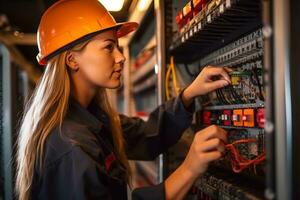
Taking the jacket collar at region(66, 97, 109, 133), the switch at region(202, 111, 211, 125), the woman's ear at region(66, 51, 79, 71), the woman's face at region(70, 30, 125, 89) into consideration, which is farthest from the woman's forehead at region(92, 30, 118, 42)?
the switch at region(202, 111, 211, 125)

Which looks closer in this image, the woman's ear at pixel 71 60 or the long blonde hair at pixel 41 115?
the long blonde hair at pixel 41 115

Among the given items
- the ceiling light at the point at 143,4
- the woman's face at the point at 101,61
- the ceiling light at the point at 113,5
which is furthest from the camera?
the ceiling light at the point at 143,4

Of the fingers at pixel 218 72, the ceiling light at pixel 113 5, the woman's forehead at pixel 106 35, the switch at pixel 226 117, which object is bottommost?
the switch at pixel 226 117

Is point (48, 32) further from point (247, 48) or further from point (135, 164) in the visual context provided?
point (135, 164)

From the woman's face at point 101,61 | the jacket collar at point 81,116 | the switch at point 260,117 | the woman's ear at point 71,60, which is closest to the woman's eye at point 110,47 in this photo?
the woman's face at point 101,61

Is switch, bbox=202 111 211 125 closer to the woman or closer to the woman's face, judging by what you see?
the woman

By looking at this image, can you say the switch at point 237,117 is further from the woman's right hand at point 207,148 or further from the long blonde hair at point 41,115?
the long blonde hair at point 41,115

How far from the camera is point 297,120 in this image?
0.74 metres

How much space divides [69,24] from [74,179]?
65cm

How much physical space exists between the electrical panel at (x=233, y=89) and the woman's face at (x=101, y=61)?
334 mm

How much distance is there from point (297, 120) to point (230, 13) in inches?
19.1

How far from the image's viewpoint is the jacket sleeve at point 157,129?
61.9 inches

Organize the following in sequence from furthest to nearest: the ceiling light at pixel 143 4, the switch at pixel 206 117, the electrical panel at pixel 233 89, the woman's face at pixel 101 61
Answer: the ceiling light at pixel 143 4
the switch at pixel 206 117
the woman's face at pixel 101 61
the electrical panel at pixel 233 89

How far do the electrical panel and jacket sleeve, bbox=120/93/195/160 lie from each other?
113 mm
